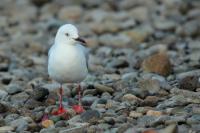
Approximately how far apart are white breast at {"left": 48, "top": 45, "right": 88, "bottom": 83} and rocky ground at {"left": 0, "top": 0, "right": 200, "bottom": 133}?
1.43ft

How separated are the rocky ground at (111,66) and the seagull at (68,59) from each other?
0.41 metres

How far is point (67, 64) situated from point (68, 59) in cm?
7

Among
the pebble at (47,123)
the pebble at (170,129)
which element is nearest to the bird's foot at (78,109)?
the pebble at (47,123)

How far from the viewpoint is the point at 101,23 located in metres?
16.3

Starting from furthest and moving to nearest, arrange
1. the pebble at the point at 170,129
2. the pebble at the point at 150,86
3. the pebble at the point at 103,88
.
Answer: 1. the pebble at the point at 103,88
2. the pebble at the point at 150,86
3. the pebble at the point at 170,129

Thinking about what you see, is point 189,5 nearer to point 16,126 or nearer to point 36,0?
point 36,0

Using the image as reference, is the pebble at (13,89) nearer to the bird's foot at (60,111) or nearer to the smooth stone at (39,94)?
the smooth stone at (39,94)

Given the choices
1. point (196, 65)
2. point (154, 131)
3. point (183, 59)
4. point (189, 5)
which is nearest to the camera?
point (154, 131)

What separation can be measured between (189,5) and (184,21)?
142cm

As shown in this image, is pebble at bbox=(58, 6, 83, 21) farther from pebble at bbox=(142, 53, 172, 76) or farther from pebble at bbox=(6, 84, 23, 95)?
pebble at bbox=(6, 84, 23, 95)

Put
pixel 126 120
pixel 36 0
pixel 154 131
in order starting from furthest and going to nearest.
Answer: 1. pixel 36 0
2. pixel 126 120
3. pixel 154 131

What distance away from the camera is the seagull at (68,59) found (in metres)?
8.45

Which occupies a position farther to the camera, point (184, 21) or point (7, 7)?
point (7, 7)

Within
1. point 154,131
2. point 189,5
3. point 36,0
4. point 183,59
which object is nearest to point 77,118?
point 154,131
